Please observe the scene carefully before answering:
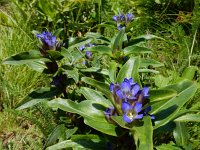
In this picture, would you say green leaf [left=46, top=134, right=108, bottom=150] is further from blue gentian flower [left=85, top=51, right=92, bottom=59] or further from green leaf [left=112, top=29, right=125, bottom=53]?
blue gentian flower [left=85, top=51, right=92, bottom=59]

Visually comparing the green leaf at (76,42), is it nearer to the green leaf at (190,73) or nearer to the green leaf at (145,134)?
the green leaf at (145,134)

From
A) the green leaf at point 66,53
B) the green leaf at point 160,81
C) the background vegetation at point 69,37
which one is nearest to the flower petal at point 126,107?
the green leaf at point 66,53

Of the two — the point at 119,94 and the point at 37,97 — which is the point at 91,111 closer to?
the point at 119,94

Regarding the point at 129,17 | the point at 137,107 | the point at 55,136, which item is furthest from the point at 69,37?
the point at 137,107

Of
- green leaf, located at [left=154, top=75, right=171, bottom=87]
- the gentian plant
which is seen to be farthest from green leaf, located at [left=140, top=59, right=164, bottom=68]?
green leaf, located at [left=154, top=75, right=171, bottom=87]

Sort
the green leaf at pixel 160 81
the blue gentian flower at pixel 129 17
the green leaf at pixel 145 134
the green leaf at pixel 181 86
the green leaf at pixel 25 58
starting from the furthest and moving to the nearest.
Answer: the green leaf at pixel 160 81
the blue gentian flower at pixel 129 17
the green leaf at pixel 25 58
the green leaf at pixel 181 86
the green leaf at pixel 145 134
